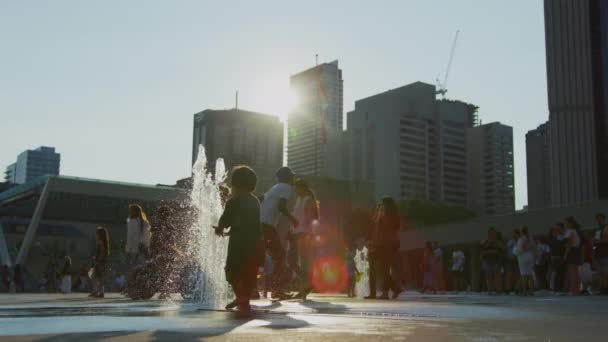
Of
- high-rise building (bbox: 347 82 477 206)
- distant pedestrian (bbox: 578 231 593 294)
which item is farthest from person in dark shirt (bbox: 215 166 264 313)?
high-rise building (bbox: 347 82 477 206)

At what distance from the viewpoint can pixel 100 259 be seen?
16500mm

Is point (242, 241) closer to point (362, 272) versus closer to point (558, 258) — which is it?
point (558, 258)

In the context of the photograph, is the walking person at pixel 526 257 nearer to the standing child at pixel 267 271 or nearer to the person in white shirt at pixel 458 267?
the standing child at pixel 267 271

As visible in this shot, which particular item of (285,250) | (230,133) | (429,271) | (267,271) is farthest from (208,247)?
(230,133)

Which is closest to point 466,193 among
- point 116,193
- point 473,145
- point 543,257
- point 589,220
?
point 473,145

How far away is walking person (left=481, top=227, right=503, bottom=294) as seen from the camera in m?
18.7

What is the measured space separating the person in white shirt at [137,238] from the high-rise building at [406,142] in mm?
147226

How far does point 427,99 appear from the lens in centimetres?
16950

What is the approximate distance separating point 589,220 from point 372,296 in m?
25.6

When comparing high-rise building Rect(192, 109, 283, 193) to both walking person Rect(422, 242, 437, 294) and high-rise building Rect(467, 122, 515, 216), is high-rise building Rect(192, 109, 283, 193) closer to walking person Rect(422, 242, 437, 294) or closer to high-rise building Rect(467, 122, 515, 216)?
high-rise building Rect(467, 122, 515, 216)

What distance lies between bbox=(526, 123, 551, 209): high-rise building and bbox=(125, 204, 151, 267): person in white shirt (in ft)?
514

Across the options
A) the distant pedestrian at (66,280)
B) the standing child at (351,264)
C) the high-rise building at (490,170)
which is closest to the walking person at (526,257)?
the standing child at (351,264)

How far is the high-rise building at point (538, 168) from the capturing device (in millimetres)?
167125

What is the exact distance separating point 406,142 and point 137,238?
150m
